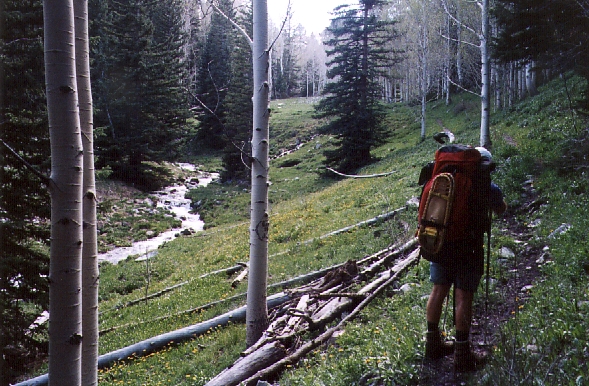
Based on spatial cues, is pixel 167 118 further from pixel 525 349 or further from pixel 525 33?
pixel 525 349

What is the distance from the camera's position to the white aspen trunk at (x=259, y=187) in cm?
647

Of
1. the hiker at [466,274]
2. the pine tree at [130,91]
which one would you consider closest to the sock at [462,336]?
the hiker at [466,274]

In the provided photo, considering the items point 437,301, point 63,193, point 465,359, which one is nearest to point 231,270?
point 437,301

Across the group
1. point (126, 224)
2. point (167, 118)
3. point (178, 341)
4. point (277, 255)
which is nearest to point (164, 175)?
point (167, 118)

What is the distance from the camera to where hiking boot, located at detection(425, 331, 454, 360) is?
4285 millimetres

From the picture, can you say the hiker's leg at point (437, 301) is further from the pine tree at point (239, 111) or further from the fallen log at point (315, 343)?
the pine tree at point (239, 111)

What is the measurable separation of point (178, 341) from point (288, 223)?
8.60m

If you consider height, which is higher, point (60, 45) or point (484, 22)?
point (484, 22)

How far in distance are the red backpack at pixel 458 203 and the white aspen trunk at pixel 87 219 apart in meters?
2.84

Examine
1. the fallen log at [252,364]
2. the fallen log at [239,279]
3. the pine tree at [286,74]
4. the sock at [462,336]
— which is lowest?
the fallen log at [239,279]

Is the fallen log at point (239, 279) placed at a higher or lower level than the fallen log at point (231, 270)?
higher

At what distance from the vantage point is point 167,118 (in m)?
38.1

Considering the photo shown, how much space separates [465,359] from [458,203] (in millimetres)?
1477

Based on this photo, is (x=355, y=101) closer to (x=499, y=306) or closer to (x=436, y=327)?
(x=499, y=306)
